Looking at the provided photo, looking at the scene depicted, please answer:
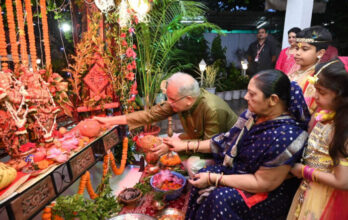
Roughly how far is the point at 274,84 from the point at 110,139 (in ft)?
6.81

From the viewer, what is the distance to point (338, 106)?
4.79ft

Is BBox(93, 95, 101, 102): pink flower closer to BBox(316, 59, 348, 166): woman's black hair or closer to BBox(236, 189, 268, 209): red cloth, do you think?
BBox(236, 189, 268, 209): red cloth

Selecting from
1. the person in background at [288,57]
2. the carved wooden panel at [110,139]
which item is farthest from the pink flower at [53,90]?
the person in background at [288,57]

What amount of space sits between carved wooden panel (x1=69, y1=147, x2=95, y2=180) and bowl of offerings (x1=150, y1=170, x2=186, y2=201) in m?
0.78

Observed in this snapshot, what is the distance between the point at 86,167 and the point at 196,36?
706cm

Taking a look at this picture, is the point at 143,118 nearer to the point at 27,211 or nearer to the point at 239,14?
the point at 27,211

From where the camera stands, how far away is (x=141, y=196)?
2887 mm

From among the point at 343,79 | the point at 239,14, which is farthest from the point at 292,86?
the point at 239,14

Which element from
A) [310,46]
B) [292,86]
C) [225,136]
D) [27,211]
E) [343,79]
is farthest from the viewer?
[310,46]

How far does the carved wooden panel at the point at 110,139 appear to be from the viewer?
291 cm

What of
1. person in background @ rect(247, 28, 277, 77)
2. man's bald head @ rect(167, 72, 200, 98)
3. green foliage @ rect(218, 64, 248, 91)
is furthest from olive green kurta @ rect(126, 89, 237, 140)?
green foliage @ rect(218, 64, 248, 91)

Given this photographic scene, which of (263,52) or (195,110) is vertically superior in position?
(263,52)

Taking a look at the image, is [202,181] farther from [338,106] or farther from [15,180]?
[15,180]

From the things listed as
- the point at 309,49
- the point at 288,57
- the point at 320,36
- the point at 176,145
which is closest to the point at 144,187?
the point at 176,145
